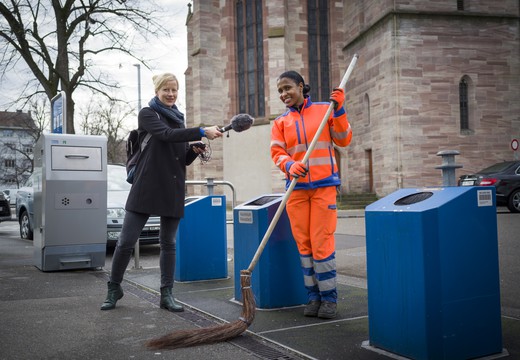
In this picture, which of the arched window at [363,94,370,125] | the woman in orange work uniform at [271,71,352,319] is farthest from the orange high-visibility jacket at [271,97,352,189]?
the arched window at [363,94,370,125]

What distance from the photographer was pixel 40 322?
14.7 ft

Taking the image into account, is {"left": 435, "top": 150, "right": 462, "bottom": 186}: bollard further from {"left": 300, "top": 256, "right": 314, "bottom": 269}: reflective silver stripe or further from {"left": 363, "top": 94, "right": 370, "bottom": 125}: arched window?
{"left": 363, "top": 94, "right": 370, "bottom": 125}: arched window

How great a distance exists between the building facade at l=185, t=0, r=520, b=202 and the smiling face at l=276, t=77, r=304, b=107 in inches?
708

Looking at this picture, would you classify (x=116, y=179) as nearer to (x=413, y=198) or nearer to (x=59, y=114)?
(x=59, y=114)

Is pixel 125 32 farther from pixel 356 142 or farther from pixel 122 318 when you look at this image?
pixel 122 318

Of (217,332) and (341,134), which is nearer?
(217,332)

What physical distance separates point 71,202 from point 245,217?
3286 mm

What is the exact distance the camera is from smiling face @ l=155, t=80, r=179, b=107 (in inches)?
195

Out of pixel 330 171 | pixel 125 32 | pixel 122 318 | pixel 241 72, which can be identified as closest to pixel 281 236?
pixel 330 171

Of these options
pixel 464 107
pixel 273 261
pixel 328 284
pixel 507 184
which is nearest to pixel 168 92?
pixel 273 261

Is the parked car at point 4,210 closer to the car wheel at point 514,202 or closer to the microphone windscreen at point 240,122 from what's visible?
the microphone windscreen at point 240,122

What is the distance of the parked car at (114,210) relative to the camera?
9.58 metres

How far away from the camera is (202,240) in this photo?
6562 mm

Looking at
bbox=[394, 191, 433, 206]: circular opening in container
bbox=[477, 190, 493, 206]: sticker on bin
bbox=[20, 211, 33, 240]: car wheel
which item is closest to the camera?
bbox=[477, 190, 493, 206]: sticker on bin
